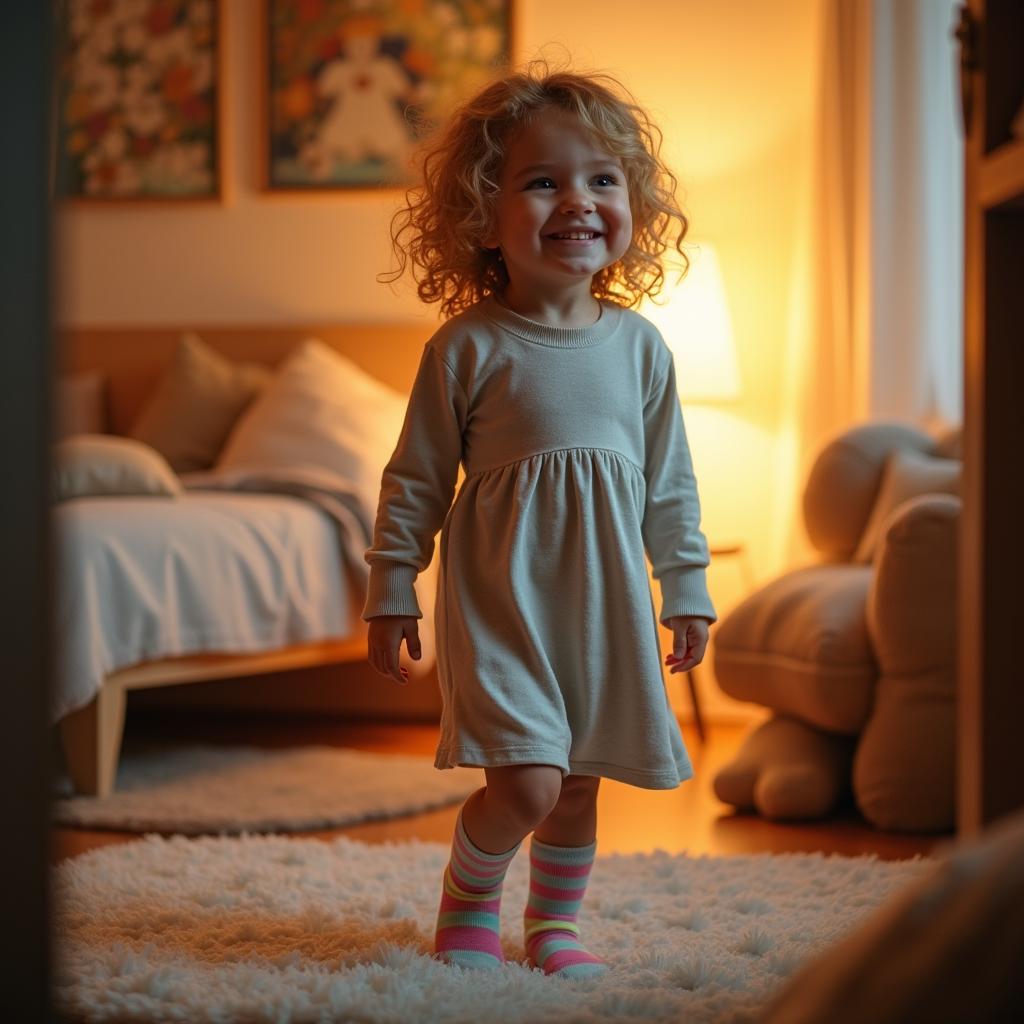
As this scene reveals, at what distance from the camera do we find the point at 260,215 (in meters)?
4.14

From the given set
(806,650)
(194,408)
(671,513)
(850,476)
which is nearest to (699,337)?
(850,476)

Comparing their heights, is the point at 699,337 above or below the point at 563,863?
above

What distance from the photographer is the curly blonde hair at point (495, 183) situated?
1.57 m

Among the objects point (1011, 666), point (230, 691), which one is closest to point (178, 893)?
point (1011, 666)

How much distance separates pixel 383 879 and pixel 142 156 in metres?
2.86

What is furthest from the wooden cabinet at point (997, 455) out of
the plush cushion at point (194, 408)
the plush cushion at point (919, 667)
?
the plush cushion at point (194, 408)

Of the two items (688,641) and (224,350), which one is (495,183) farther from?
(224,350)

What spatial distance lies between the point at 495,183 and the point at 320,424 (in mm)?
2021

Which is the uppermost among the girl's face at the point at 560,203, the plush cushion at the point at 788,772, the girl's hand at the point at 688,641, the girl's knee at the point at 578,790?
the girl's face at the point at 560,203

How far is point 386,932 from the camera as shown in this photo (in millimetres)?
1655

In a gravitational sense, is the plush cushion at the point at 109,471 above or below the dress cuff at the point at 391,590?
above

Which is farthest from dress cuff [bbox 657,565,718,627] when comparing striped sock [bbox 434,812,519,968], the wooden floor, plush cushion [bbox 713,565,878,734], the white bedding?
the white bedding

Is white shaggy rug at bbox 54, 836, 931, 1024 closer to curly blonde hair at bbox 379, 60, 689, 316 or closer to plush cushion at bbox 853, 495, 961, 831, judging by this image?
plush cushion at bbox 853, 495, 961, 831

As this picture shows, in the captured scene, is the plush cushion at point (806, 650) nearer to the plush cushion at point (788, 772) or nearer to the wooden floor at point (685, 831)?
the plush cushion at point (788, 772)
